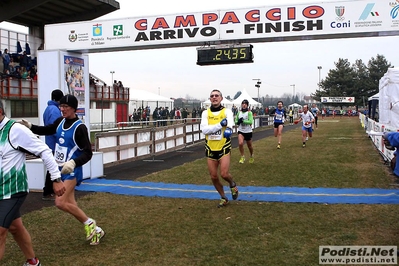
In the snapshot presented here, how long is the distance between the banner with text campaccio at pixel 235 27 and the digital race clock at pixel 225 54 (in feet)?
0.61

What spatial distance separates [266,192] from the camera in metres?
8.68

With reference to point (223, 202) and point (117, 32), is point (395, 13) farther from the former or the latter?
point (117, 32)

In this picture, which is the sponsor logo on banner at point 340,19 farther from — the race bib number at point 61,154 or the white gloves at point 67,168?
the white gloves at point 67,168

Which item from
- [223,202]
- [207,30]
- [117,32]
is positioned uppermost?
[117,32]

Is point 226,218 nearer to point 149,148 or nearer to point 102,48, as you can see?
point 102,48

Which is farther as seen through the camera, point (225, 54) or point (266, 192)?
point (225, 54)

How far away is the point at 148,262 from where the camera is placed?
4785 millimetres

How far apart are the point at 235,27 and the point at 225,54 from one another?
760 millimetres

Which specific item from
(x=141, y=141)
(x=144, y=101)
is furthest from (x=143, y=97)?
(x=141, y=141)

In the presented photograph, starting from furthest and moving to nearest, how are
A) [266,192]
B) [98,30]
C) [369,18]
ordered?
[98,30], [369,18], [266,192]

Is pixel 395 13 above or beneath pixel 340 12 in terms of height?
beneath

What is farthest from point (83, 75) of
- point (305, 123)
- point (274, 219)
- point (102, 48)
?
point (305, 123)

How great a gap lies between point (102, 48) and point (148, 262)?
25.9ft
